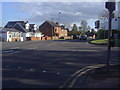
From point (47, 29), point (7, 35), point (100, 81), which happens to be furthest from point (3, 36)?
point (100, 81)

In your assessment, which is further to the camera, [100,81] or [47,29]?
[47,29]

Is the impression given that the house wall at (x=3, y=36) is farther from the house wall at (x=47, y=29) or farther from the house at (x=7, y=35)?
the house wall at (x=47, y=29)

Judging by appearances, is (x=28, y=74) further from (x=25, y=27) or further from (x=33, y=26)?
(x=33, y=26)

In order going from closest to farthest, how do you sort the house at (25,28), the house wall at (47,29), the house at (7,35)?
the house at (7,35)
the house at (25,28)
the house wall at (47,29)

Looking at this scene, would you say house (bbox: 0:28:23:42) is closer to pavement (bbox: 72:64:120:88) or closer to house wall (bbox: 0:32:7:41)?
house wall (bbox: 0:32:7:41)

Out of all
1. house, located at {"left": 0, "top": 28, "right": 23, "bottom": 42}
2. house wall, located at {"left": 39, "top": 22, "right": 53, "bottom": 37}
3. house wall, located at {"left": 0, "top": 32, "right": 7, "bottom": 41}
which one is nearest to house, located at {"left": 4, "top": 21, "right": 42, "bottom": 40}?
house, located at {"left": 0, "top": 28, "right": 23, "bottom": 42}

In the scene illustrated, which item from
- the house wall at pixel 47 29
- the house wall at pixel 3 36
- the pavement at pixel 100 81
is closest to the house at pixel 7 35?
the house wall at pixel 3 36

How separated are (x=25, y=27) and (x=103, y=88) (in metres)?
72.5

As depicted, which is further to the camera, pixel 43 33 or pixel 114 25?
pixel 43 33

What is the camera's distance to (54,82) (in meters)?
6.91

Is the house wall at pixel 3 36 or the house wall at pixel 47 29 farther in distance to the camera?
the house wall at pixel 47 29

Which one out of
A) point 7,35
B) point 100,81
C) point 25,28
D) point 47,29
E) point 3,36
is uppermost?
point 47,29

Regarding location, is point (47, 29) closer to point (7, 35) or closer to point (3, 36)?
point (7, 35)

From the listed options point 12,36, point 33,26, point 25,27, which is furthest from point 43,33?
point 12,36
